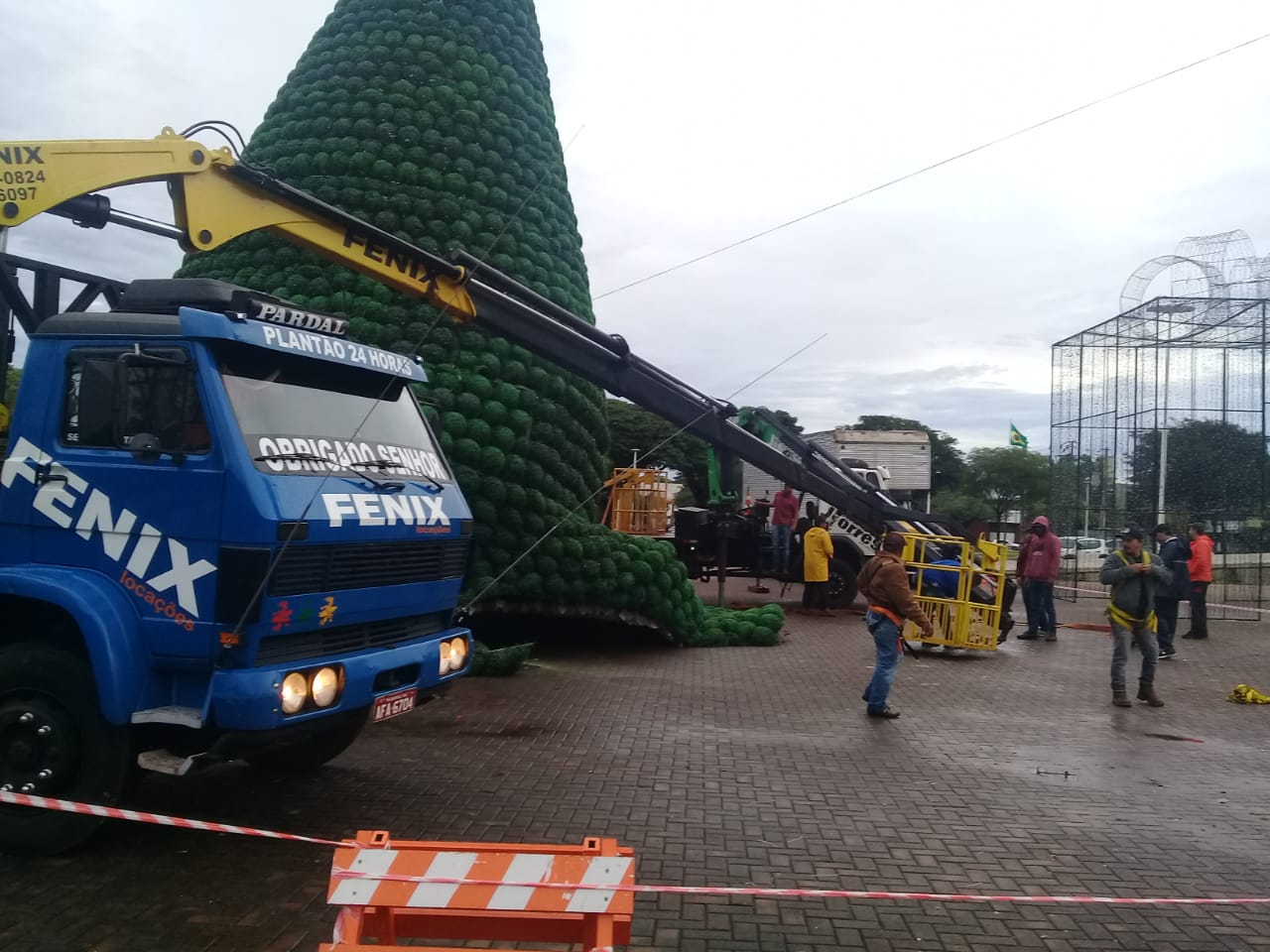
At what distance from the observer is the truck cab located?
4.44 meters

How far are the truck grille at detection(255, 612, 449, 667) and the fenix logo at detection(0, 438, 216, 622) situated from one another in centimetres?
38

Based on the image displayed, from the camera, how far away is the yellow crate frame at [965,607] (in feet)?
38.6

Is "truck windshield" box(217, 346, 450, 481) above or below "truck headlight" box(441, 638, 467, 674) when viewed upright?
above

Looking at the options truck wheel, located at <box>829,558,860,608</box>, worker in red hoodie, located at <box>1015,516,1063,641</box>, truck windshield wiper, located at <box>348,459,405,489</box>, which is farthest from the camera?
truck wheel, located at <box>829,558,860,608</box>

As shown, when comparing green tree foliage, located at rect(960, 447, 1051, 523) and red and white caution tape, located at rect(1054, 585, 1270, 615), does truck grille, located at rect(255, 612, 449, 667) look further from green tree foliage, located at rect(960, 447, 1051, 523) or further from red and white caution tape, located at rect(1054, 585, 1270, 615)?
green tree foliage, located at rect(960, 447, 1051, 523)

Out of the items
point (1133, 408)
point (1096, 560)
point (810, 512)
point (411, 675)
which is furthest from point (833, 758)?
point (1096, 560)

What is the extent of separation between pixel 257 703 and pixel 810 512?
13.0 m

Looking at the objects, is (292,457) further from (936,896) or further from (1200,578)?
(1200,578)

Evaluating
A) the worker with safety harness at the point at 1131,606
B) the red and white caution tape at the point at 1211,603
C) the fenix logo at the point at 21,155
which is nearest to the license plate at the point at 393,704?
the fenix logo at the point at 21,155

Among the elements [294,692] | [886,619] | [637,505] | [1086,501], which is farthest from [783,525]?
[294,692]

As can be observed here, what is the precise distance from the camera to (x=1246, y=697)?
→ 9.37 meters

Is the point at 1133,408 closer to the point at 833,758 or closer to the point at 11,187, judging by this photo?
the point at 833,758

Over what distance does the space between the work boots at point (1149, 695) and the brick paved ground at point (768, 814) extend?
128 millimetres

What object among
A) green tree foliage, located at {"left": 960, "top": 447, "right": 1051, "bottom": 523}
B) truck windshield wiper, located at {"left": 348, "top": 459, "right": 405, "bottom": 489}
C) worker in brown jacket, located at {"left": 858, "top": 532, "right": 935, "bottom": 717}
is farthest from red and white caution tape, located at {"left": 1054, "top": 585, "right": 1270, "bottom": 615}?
green tree foliage, located at {"left": 960, "top": 447, "right": 1051, "bottom": 523}
